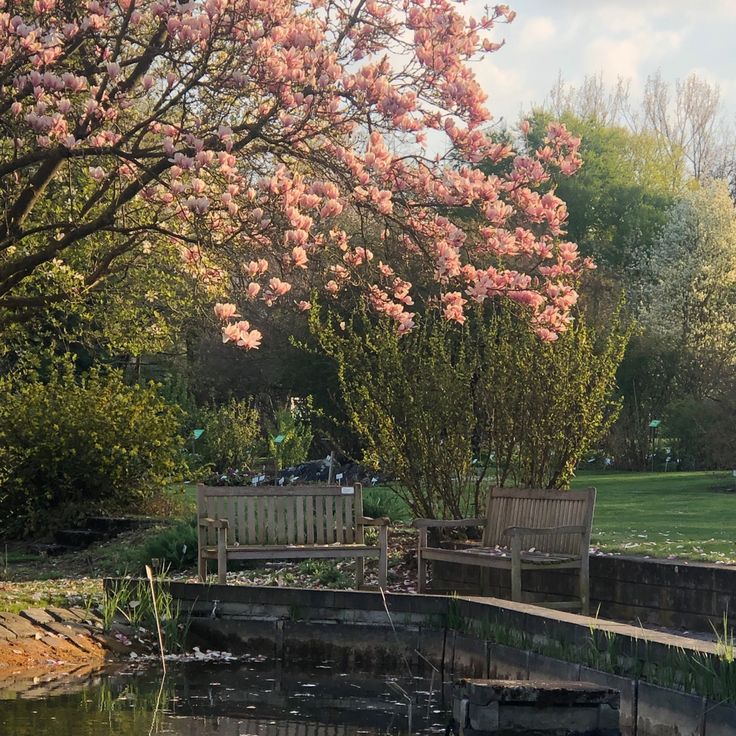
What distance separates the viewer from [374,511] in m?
14.5

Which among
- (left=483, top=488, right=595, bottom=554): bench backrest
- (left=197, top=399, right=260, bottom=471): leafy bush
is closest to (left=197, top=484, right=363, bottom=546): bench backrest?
(left=483, top=488, right=595, bottom=554): bench backrest

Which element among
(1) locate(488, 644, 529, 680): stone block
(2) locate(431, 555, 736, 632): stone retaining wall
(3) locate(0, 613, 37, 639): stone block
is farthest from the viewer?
(2) locate(431, 555, 736, 632): stone retaining wall

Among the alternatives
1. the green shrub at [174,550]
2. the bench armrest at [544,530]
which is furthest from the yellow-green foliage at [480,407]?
the bench armrest at [544,530]

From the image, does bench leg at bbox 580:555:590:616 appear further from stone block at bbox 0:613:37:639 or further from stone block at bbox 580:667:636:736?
stone block at bbox 0:613:37:639

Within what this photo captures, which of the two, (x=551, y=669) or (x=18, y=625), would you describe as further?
(x=18, y=625)

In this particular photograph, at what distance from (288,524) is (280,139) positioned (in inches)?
119

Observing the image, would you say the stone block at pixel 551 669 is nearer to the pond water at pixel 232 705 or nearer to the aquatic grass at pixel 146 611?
the pond water at pixel 232 705

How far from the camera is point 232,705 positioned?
718cm

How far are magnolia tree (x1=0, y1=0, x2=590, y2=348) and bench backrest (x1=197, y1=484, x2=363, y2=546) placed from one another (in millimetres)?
1479

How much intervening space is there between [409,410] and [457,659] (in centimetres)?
371

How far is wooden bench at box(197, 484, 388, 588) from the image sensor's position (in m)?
10.0

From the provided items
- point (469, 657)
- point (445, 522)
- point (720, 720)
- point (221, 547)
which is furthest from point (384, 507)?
point (720, 720)

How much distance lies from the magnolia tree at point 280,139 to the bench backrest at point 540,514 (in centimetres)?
137

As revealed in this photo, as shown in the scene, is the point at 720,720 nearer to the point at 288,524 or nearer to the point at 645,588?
the point at 645,588
